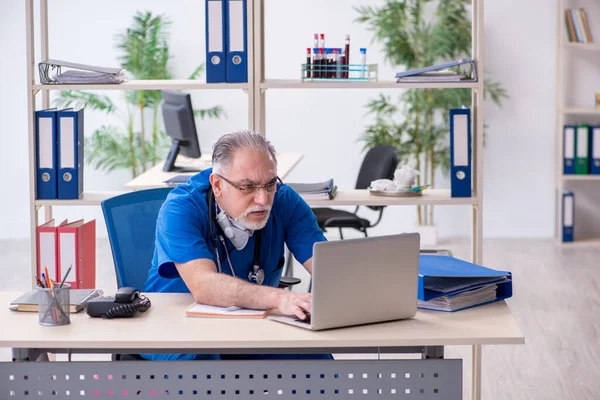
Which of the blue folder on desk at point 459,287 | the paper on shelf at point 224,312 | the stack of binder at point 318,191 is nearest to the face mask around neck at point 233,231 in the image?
the paper on shelf at point 224,312

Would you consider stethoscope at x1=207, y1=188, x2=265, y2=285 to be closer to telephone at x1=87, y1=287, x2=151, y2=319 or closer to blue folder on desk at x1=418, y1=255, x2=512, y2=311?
telephone at x1=87, y1=287, x2=151, y2=319

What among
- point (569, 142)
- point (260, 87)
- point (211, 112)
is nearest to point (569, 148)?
point (569, 142)

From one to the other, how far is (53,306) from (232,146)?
702mm

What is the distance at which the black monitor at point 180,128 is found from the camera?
514 centimetres

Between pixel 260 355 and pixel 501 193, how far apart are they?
518cm

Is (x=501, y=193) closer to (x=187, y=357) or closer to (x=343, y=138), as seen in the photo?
(x=343, y=138)

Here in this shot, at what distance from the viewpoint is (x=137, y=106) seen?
722 cm

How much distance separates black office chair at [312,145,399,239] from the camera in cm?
524

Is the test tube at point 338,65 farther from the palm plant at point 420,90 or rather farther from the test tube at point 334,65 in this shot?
the palm plant at point 420,90

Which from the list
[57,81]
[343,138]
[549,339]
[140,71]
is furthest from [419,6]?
[57,81]

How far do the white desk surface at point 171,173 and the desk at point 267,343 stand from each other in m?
2.10

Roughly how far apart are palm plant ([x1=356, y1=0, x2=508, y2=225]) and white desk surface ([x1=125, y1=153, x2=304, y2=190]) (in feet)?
4.20

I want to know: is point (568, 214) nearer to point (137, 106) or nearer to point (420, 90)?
point (420, 90)

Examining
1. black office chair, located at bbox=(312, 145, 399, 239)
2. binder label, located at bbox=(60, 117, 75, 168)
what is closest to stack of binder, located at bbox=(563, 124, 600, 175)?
black office chair, located at bbox=(312, 145, 399, 239)
